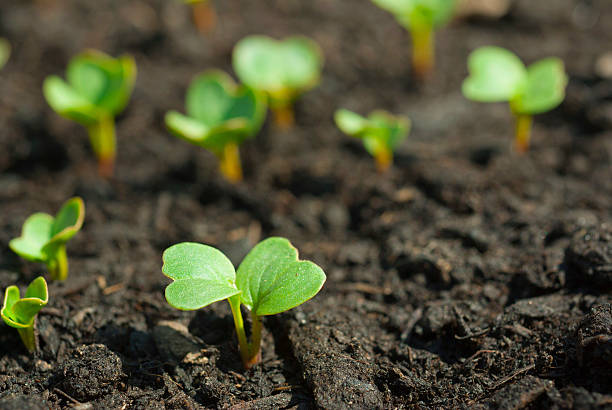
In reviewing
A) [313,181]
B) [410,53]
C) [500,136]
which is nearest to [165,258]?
[313,181]

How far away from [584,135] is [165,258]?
73.2 inches

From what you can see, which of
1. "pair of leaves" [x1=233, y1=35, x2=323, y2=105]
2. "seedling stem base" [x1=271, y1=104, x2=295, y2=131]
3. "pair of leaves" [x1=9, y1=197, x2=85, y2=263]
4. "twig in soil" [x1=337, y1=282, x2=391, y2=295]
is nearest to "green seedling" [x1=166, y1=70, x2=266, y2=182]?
"pair of leaves" [x1=233, y1=35, x2=323, y2=105]

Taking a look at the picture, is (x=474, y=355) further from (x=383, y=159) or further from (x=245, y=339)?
(x=383, y=159)

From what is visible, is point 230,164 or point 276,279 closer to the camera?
point 276,279

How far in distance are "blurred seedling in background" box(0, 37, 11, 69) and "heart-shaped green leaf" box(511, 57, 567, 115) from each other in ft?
7.28

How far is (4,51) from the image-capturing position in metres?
2.83

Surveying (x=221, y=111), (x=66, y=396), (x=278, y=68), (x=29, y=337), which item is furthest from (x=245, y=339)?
(x=278, y=68)

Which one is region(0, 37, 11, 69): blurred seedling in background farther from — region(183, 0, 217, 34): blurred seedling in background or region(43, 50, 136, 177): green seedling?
region(183, 0, 217, 34): blurred seedling in background

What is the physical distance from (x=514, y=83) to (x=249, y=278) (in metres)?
1.34

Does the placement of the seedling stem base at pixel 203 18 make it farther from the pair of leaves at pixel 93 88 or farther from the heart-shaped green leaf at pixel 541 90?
the heart-shaped green leaf at pixel 541 90

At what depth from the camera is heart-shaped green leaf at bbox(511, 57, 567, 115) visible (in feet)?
7.03

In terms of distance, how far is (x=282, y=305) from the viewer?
1.41 m

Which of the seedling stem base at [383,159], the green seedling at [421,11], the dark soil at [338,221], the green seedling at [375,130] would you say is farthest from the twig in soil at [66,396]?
the green seedling at [421,11]

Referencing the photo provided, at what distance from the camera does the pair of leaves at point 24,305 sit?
148cm
